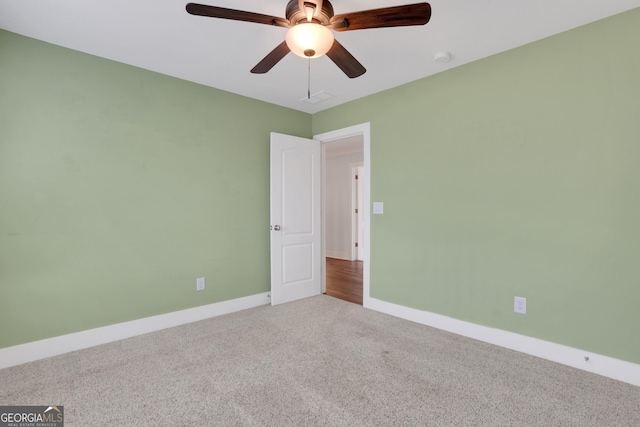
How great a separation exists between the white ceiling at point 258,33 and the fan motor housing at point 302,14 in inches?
11.3

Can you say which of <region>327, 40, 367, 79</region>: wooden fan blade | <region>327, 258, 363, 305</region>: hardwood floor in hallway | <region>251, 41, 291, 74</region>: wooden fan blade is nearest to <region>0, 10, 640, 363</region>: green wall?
<region>327, 258, 363, 305</region>: hardwood floor in hallway

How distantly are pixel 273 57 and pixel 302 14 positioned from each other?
0.37 m

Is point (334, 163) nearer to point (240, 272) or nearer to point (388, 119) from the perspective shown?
point (388, 119)

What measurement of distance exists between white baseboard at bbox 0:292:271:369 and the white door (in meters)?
0.53

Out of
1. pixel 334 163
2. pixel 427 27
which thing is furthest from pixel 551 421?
pixel 334 163

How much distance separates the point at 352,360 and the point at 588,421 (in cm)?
140

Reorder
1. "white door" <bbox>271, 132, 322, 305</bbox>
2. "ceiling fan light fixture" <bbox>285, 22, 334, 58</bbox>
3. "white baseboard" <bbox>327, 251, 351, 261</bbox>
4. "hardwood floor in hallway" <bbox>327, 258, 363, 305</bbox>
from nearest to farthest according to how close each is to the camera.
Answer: "ceiling fan light fixture" <bbox>285, 22, 334, 58</bbox>
"white door" <bbox>271, 132, 322, 305</bbox>
"hardwood floor in hallway" <bbox>327, 258, 363, 305</bbox>
"white baseboard" <bbox>327, 251, 351, 261</bbox>

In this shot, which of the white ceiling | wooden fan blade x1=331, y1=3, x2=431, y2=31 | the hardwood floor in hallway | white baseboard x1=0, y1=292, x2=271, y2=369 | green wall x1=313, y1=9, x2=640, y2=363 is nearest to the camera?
wooden fan blade x1=331, y1=3, x2=431, y2=31

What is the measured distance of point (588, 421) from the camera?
1.69 metres

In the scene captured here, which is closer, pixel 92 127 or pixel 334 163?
pixel 92 127

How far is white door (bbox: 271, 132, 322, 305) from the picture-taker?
12.3 feet

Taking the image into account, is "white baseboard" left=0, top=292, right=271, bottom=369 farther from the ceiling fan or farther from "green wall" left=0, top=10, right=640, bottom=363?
the ceiling fan

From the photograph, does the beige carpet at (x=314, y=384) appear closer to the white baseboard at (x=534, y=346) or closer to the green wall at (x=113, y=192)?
the white baseboard at (x=534, y=346)

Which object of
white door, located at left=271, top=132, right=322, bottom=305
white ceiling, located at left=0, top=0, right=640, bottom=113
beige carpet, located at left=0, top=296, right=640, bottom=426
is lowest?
beige carpet, located at left=0, top=296, right=640, bottom=426
